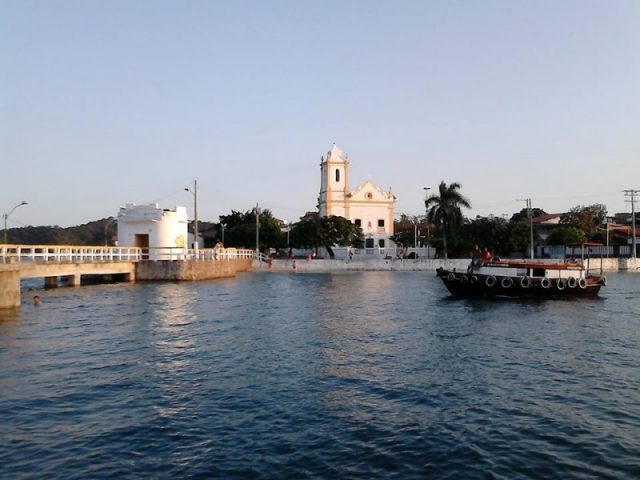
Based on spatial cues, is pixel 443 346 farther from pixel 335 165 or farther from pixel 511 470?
pixel 335 165

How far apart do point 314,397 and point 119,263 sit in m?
34.6

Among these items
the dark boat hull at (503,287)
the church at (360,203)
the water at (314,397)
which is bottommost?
the water at (314,397)

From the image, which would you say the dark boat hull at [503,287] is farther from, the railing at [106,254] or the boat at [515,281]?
the railing at [106,254]

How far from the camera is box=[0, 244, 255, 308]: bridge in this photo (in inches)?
1364

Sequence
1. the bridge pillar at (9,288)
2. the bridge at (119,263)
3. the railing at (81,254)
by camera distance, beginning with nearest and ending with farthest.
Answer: the bridge pillar at (9,288) → the bridge at (119,263) → the railing at (81,254)

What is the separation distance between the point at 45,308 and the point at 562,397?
77.2ft

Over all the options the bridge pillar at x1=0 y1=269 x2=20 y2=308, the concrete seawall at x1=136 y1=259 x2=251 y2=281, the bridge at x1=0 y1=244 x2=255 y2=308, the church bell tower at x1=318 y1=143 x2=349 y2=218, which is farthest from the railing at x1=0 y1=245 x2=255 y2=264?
the church bell tower at x1=318 y1=143 x2=349 y2=218

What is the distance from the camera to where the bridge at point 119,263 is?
34.7m

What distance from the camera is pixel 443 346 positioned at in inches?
747

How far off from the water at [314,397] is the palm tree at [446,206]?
51.3 meters

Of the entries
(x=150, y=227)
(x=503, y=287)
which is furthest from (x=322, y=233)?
(x=503, y=287)

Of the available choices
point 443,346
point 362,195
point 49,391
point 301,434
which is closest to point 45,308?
point 49,391

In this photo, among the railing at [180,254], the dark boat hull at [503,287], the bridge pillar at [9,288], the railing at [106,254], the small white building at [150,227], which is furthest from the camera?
the small white building at [150,227]

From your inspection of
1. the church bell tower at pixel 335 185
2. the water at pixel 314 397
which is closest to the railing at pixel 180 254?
the water at pixel 314 397
